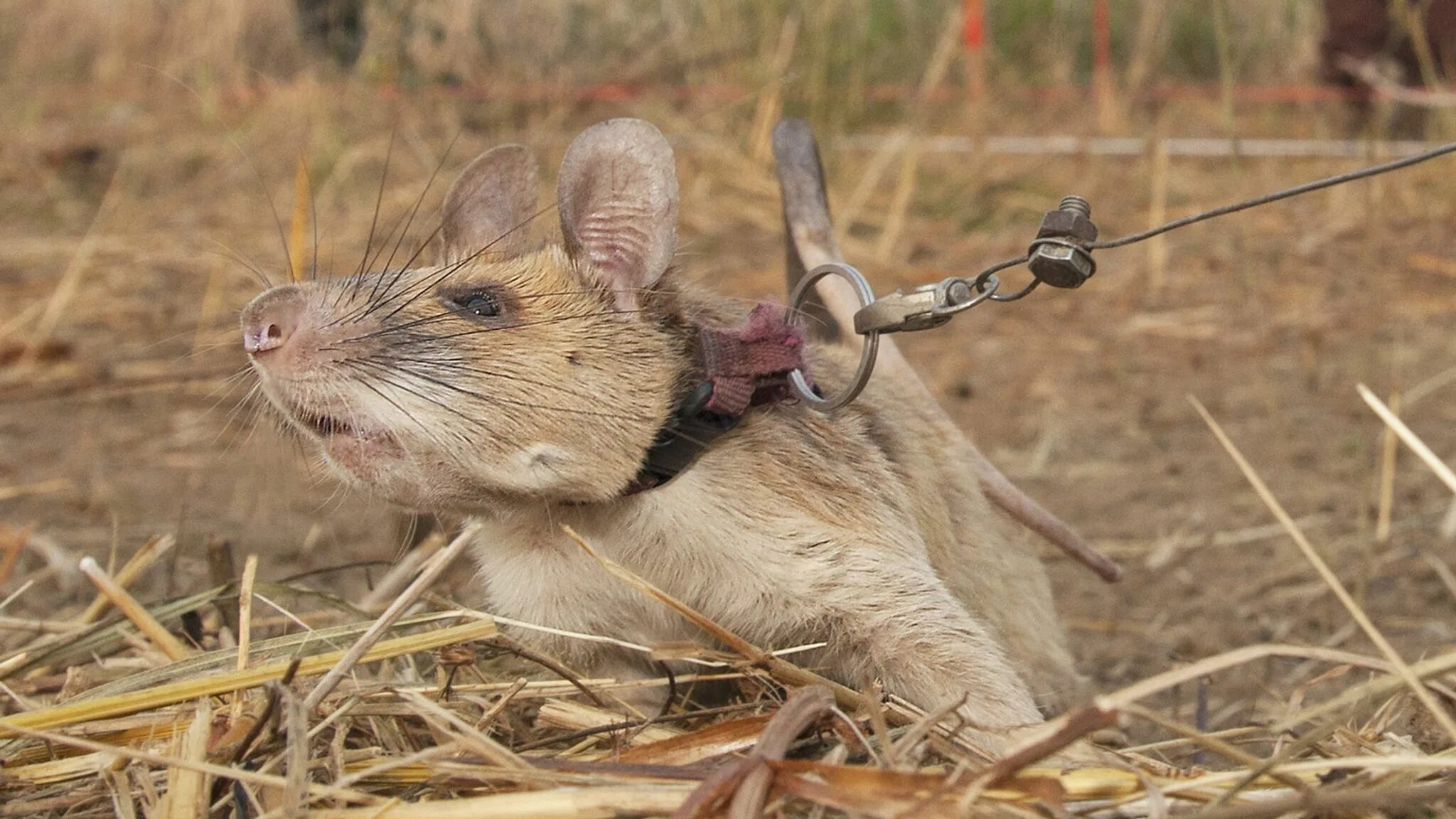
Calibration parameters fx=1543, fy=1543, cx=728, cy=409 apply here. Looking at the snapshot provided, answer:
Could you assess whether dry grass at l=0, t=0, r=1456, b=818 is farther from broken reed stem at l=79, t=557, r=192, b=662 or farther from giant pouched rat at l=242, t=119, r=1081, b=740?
giant pouched rat at l=242, t=119, r=1081, b=740

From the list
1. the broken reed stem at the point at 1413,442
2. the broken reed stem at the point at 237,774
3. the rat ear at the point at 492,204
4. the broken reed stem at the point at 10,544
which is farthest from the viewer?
the broken reed stem at the point at 10,544

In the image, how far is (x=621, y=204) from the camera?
2518mm

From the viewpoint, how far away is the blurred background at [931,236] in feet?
14.4

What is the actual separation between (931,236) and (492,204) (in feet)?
15.9

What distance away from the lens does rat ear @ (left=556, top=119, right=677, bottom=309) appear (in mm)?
2447

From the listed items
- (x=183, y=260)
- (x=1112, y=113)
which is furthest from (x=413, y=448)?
(x=1112, y=113)

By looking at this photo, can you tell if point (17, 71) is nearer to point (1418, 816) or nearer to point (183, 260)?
point (183, 260)

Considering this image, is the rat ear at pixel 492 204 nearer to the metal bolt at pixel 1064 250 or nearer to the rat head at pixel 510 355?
the rat head at pixel 510 355

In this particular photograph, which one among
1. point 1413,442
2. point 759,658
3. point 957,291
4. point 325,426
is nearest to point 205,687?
point 325,426

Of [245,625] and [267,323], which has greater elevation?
[267,323]

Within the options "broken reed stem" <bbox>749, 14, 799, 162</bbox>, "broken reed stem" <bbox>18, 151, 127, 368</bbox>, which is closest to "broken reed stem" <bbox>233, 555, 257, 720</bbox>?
"broken reed stem" <bbox>18, 151, 127, 368</bbox>

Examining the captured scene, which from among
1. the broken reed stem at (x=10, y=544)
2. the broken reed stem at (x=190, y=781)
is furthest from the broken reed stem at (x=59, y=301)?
the broken reed stem at (x=190, y=781)

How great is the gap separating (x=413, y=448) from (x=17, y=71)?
11.0 meters

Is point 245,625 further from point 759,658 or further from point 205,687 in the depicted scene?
point 759,658
